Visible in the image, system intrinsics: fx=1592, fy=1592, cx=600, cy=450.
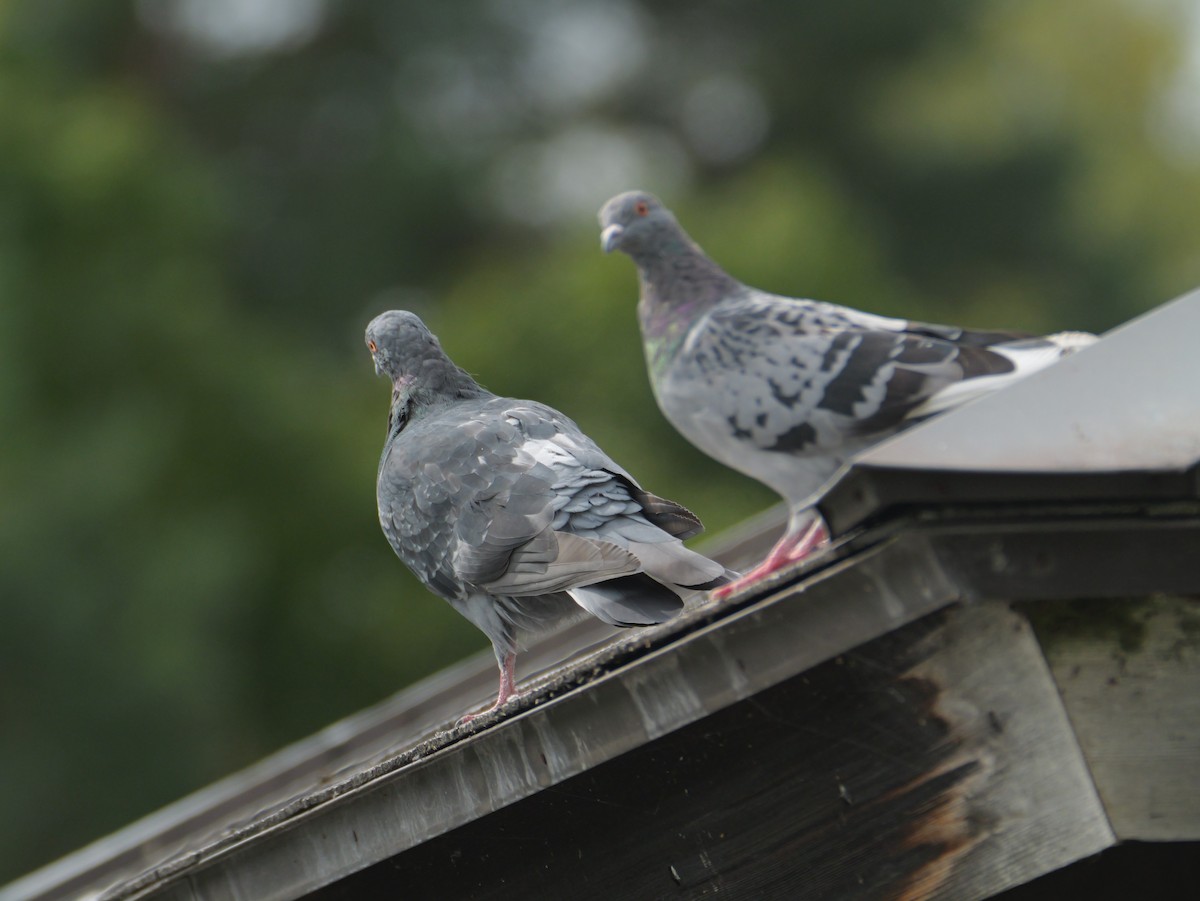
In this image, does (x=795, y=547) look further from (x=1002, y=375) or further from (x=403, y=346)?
(x=403, y=346)

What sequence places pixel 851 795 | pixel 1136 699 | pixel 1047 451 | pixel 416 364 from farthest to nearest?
1. pixel 416 364
2. pixel 851 795
3. pixel 1136 699
4. pixel 1047 451

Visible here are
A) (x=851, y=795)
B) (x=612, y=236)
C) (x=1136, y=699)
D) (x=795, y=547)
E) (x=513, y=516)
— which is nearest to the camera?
(x=1136, y=699)

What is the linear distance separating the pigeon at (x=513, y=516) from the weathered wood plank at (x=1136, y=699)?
69cm

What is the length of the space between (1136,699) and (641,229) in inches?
118

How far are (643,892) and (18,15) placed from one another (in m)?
20.1

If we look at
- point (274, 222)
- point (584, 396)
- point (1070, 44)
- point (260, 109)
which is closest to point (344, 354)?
point (274, 222)

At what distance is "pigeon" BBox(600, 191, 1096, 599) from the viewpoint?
3758 mm

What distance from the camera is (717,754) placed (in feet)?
6.34

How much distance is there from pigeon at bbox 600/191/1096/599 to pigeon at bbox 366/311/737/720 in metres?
0.82

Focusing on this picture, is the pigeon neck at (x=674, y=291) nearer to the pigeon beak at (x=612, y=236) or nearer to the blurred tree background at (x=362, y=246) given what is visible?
the pigeon beak at (x=612, y=236)

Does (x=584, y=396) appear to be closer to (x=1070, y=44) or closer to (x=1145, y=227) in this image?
(x=1145, y=227)

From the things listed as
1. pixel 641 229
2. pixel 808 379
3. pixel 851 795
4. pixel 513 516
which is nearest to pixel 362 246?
pixel 641 229

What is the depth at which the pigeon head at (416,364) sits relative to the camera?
3328 millimetres

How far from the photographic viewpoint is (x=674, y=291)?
177 inches
